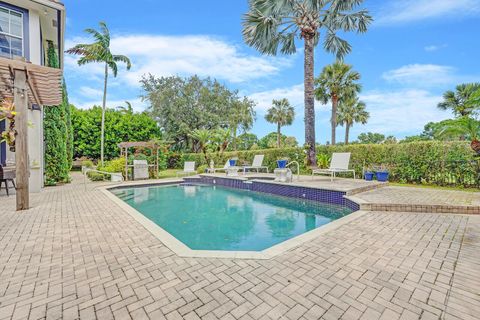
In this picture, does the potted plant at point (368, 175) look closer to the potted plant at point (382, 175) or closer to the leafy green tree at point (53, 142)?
the potted plant at point (382, 175)

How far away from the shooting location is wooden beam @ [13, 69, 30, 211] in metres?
5.39

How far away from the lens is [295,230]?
5117 mm

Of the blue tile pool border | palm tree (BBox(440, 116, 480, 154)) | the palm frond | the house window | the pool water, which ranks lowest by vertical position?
the pool water

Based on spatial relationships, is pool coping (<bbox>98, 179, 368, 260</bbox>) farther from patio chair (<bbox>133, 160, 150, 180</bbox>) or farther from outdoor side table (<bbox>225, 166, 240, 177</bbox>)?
patio chair (<bbox>133, 160, 150, 180</bbox>)

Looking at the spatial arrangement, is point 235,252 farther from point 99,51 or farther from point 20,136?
point 99,51

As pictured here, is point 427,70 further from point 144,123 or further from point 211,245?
point 144,123

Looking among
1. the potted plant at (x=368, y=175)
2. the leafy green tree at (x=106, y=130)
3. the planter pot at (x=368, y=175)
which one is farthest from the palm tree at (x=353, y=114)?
the leafy green tree at (x=106, y=130)

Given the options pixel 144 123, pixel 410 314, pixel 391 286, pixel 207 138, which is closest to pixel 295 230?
pixel 391 286

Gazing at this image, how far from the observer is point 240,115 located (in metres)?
31.2

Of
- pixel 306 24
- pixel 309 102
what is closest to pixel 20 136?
pixel 309 102

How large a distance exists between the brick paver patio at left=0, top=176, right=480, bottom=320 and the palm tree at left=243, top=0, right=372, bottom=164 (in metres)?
8.62

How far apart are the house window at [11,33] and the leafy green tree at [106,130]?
15.5 metres

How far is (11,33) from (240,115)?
80.9ft

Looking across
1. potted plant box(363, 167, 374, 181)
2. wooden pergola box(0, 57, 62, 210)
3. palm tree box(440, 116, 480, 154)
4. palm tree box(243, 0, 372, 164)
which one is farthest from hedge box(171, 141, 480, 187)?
wooden pergola box(0, 57, 62, 210)
